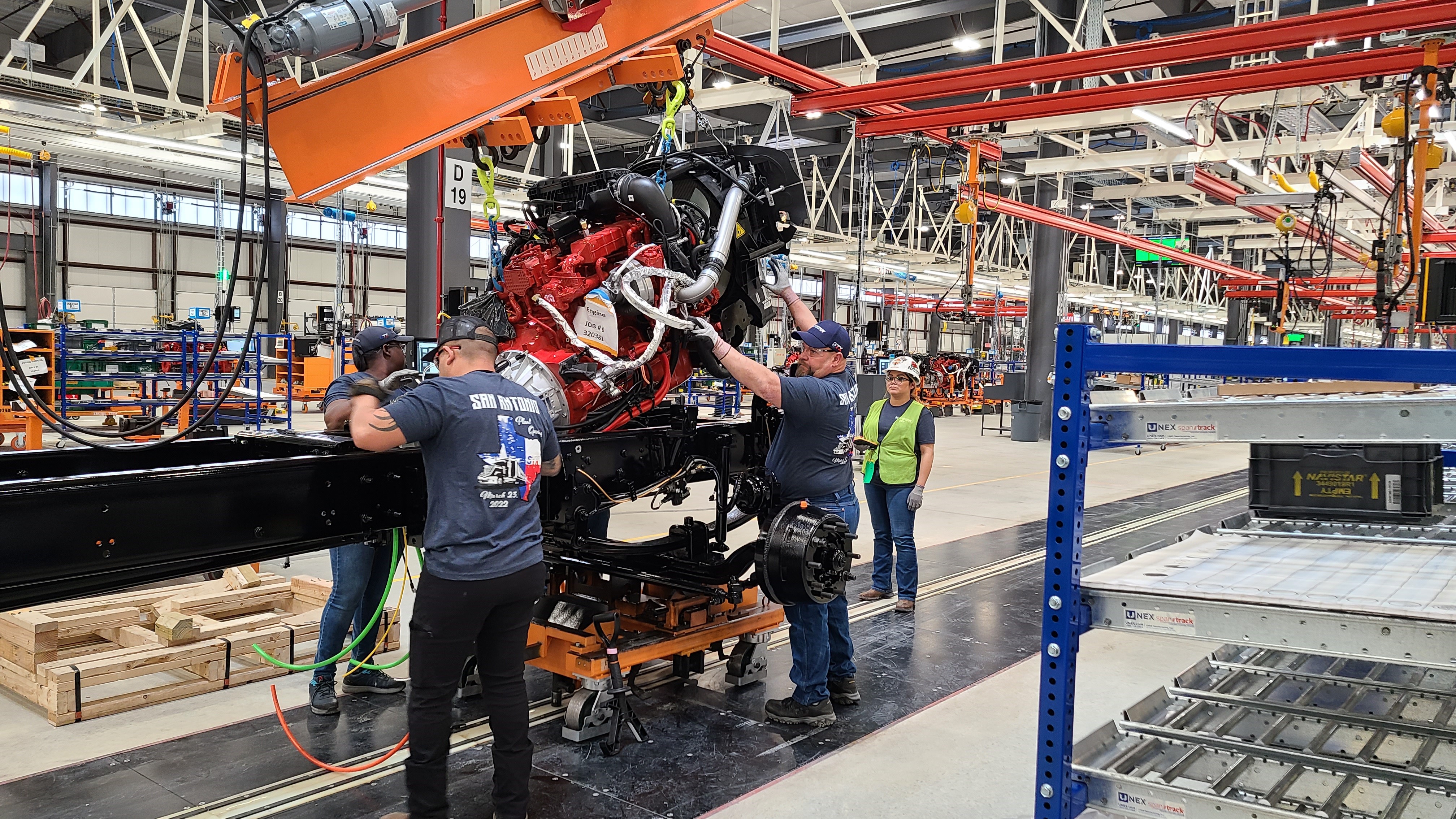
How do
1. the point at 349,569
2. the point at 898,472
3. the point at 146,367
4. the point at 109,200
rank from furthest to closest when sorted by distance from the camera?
the point at 109,200
the point at 146,367
the point at 898,472
the point at 349,569

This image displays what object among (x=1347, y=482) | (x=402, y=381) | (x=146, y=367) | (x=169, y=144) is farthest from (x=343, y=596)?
(x=146, y=367)

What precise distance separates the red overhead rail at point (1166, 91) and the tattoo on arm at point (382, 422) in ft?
26.2

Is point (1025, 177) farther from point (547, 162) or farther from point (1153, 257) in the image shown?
point (547, 162)

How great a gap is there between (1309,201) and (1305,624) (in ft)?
33.5

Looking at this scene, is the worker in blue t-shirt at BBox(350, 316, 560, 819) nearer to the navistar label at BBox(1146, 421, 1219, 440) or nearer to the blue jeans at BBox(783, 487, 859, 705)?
the blue jeans at BBox(783, 487, 859, 705)

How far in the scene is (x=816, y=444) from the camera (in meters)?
4.59

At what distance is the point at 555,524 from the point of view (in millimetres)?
3975

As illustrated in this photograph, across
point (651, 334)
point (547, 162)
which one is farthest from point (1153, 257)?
point (651, 334)

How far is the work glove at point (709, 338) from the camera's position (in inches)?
160

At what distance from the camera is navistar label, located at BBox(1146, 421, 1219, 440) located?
6.03 feet

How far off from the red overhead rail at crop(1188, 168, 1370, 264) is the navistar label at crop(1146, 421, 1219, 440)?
927 centimetres

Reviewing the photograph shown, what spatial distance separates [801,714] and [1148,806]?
2581 millimetres

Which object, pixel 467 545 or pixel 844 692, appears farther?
pixel 844 692

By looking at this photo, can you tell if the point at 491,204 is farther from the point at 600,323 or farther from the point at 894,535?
the point at 894,535
